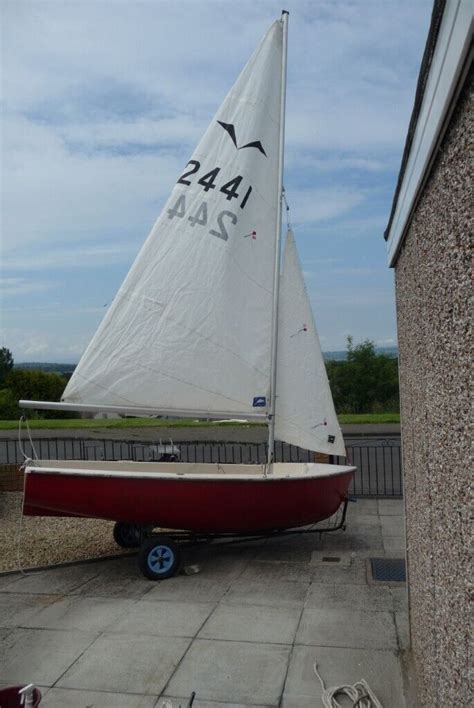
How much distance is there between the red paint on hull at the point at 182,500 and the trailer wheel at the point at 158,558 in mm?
228

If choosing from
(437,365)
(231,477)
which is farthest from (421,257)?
(231,477)

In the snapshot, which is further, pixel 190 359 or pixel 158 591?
pixel 190 359

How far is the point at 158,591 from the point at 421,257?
528 cm

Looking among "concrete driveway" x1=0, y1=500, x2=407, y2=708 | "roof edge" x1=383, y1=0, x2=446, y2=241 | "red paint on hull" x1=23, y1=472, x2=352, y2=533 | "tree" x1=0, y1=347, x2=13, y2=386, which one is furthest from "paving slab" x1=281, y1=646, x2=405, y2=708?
"tree" x1=0, y1=347, x2=13, y2=386

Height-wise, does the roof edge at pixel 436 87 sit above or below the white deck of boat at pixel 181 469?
above

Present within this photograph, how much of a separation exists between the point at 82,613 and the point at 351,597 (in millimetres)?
2732

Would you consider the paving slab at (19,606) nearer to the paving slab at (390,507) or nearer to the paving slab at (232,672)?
the paving slab at (232,672)

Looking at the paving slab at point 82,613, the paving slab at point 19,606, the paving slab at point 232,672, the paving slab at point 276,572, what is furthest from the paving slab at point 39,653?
the paving slab at point 276,572

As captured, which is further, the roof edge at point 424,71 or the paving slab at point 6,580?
the paving slab at point 6,580

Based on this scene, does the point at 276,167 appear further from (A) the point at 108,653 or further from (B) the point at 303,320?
(A) the point at 108,653

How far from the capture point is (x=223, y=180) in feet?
30.3

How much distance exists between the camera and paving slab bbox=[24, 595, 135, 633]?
6676 millimetres

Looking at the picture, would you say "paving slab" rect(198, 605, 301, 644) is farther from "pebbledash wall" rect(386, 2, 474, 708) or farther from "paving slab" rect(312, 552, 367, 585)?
"pebbledash wall" rect(386, 2, 474, 708)

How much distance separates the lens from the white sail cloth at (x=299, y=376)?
947 centimetres
